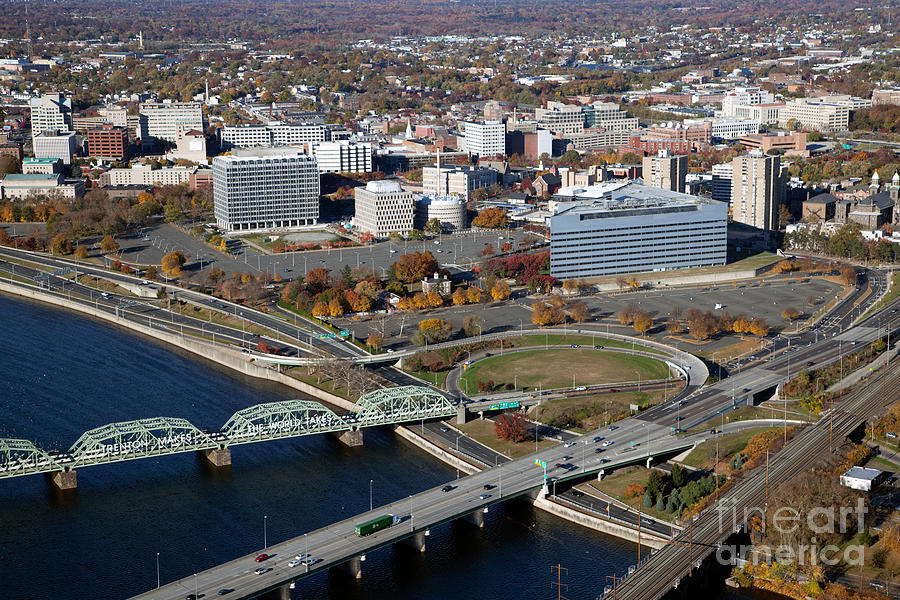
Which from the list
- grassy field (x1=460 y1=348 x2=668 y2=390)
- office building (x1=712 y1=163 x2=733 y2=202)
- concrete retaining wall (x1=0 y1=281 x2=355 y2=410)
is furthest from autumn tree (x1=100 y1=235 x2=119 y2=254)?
office building (x1=712 y1=163 x2=733 y2=202)

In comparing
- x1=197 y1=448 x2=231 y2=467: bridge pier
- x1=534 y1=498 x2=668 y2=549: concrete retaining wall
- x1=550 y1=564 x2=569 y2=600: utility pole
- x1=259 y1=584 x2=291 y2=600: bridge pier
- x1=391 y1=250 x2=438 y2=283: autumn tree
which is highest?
x1=391 y1=250 x2=438 y2=283: autumn tree

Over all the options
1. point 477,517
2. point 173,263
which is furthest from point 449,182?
point 477,517

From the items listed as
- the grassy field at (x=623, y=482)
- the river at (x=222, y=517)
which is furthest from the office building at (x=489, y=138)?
the grassy field at (x=623, y=482)

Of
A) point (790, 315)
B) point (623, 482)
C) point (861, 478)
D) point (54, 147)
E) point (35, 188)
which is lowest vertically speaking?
point (623, 482)

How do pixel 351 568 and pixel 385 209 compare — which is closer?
pixel 351 568

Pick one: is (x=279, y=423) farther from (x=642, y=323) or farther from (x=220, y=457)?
(x=642, y=323)

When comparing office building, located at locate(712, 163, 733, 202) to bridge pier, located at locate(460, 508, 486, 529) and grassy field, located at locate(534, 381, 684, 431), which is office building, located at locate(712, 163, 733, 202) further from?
bridge pier, located at locate(460, 508, 486, 529)
